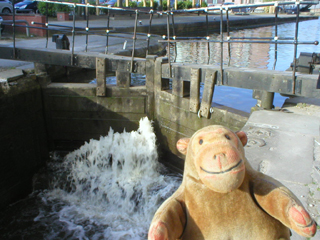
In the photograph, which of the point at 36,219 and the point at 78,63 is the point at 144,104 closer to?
the point at 78,63

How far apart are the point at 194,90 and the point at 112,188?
2604mm

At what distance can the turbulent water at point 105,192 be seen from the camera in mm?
5746

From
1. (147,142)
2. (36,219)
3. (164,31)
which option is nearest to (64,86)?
(147,142)

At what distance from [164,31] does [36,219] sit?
17.5 meters

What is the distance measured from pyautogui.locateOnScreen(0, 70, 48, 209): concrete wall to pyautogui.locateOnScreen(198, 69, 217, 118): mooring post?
3.67m

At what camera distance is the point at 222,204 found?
1.96m

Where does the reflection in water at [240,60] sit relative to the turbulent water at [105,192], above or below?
above

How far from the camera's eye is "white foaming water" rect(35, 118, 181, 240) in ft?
19.0

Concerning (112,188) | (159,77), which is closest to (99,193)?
(112,188)

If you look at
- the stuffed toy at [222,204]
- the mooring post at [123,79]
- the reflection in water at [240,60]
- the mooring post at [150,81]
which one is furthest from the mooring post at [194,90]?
the stuffed toy at [222,204]

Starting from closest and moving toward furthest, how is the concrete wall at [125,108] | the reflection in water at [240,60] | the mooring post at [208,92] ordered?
the mooring post at [208,92], the concrete wall at [125,108], the reflection in water at [240,60]

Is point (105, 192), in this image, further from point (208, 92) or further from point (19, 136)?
point (208, 92)

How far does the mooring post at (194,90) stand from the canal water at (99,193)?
1.26 m

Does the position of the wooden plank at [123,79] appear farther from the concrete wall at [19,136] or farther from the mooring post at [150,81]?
the concrete wall at [19,136]
